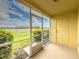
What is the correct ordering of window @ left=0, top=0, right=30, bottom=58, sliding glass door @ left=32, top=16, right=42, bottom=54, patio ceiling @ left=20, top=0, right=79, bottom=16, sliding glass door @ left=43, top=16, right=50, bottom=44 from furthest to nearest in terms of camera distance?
sliding glass door @ left=43, top=16, right=50, bottom=44 → sliding glass door @ left=32, top=16, right=42, bottom=54 → patio ceiling @ left=20, top=0, right=79, bottom=16 → window @ left=0, top=0, right=30, bottom=58

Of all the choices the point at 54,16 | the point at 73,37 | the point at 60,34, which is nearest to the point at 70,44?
the point at 73,37

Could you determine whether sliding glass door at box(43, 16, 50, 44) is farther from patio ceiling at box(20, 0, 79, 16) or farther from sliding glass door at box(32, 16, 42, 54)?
patio ceiling at box(20, 0, 79, 16)

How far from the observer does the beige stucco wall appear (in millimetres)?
6155

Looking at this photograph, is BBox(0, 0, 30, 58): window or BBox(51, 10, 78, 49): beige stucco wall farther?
BBox(51, 10, 78, 49): beige stucco wall

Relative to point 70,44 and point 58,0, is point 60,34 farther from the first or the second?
point 58,0

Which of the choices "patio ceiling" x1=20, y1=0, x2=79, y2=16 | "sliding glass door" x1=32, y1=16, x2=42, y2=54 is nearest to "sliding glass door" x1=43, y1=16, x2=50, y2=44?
"sliding glass door" x1=32, y1=16, x2=42, y2=54

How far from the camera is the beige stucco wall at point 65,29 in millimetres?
6155

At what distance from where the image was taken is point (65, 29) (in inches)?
261

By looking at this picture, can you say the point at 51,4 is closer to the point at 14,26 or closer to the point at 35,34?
the point at 35,34

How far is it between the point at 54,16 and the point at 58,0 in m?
3.40

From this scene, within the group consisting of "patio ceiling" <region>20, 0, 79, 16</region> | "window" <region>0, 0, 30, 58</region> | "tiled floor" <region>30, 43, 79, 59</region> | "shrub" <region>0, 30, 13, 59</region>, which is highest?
"patio ceiling" <region>20, 0, 79, 16</region>

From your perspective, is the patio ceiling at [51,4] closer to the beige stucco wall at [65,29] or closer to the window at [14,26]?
the window at [14,26]

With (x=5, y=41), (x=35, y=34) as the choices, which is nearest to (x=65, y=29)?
(x=35, y=34)

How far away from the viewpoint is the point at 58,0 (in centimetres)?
388
